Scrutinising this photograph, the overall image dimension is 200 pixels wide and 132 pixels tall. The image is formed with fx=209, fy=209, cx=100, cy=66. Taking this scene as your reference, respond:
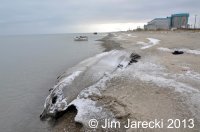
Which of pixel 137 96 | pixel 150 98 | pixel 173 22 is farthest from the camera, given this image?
pixel 173 22

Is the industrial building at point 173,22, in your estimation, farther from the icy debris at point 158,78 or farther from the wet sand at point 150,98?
the wet sand at point 150,98

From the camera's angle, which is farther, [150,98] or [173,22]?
[173,22]

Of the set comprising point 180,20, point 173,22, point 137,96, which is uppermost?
point 180,20

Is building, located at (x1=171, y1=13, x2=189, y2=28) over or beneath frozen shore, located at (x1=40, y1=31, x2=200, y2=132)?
over

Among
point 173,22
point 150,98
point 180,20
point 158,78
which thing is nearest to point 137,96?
point 150,98

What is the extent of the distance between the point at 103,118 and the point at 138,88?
3.18m

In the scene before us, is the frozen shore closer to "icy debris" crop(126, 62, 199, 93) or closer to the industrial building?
"icy debris" crop(126, 62, 199, 93)

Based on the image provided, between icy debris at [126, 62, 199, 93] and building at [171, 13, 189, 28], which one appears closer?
icy debris at [126, 62, 199, 93]

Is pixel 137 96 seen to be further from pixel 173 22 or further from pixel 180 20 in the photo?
pixel 173 22

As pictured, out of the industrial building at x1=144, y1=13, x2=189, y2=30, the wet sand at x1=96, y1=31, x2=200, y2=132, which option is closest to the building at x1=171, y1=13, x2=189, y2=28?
the industrial building at x1=144, y1=13, x2=189, y2=30

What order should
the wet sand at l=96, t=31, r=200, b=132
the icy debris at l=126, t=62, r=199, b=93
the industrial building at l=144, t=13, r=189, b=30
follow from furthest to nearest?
the industrial building at l=144, t=13, r=189, b=30 → the icy debris at l=126, t=62, r=199, b=93 → the wet sand at l=96, t=31, r=200, b=132

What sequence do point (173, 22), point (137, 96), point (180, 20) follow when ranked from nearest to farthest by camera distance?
1. point (137, 96)
2. point (180, 20)
3. point (173, 22)

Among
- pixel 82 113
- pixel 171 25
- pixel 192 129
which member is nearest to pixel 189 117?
pixel 192 129

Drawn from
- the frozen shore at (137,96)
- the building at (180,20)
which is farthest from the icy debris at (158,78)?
the building at (180,20)
